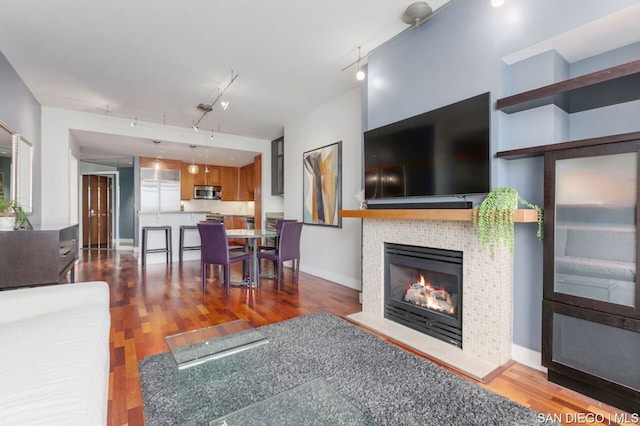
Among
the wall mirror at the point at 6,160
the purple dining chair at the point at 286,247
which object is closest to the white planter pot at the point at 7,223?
the wall mirror at the point at 6,160

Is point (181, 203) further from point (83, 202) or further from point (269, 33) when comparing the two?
point (269, 33)

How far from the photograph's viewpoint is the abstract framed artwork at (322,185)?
4.42 meters

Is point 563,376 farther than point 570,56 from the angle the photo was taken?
No

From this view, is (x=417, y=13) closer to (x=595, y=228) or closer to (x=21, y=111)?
(x=595, y=228)

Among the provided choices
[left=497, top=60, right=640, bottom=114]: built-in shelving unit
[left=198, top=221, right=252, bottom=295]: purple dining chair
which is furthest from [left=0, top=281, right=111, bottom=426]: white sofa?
[left=497, top=60, right=640, bottom=114]: built-in shelving unit

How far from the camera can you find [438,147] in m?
2.49

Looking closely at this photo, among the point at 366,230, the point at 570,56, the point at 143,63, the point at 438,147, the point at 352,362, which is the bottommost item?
the point at 352,362

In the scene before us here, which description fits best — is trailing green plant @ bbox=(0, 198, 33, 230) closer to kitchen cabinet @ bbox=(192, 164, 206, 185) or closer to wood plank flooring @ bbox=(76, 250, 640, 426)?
wood plank flooring @ bbox=(76, 250, 640, 426)

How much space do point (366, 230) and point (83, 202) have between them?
8748mm

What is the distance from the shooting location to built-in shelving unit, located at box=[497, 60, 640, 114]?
1.63 metres

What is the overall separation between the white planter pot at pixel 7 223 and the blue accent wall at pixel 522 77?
154 inches

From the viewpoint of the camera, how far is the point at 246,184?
29.3ft

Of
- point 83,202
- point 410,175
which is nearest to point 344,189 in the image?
point 410,175

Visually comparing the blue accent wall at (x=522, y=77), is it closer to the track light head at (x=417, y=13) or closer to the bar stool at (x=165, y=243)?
the track light head at (x=417, y=13)
